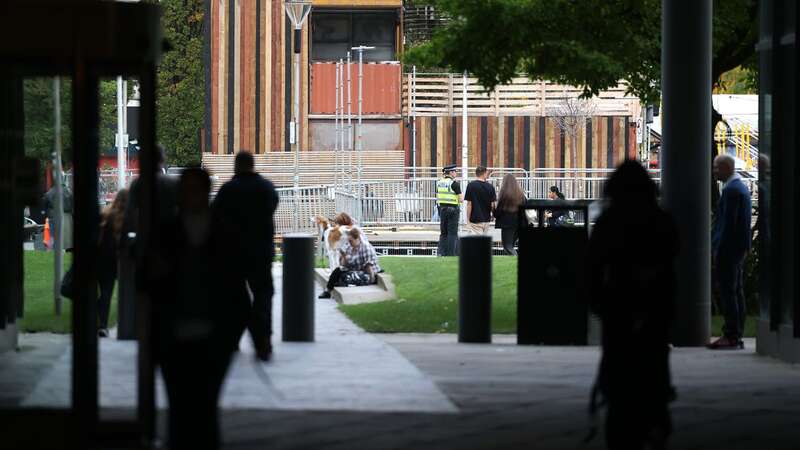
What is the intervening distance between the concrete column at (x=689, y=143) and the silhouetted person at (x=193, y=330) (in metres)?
8.23

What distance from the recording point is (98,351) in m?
7.96

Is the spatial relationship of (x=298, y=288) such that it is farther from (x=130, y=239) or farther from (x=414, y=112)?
(x=414, y=112)

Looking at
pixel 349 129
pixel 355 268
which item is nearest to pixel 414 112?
pixel 349 129

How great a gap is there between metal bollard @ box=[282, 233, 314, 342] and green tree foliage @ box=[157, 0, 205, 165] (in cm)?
4648

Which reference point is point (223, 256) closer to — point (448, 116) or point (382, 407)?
point (382, 407)

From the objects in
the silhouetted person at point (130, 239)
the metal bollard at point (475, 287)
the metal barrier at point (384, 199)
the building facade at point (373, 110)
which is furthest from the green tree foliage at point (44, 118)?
the building facade at point (373, 110)

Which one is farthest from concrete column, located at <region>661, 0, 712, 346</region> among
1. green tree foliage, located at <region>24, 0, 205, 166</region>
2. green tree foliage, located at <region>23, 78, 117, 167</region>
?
green tree foliage, located at <region>24, 0, 205, 166</region>

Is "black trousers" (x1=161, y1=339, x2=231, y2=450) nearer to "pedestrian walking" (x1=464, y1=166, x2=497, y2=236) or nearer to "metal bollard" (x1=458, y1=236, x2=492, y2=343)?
"metal bollard" (x1=458, y1=236, x2=492, y2=343)

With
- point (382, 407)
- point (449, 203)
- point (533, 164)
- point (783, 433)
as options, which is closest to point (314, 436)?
point (382, 407)

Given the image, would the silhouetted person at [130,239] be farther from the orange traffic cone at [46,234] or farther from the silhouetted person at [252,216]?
the orange traffic cone at [46,234]

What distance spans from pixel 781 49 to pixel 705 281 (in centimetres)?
232

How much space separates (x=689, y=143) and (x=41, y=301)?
7087 millimetres

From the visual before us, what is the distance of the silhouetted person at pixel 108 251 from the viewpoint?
12863mm

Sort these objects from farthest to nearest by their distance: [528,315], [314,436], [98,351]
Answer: [528,315]
[314,436]
[98,351]
